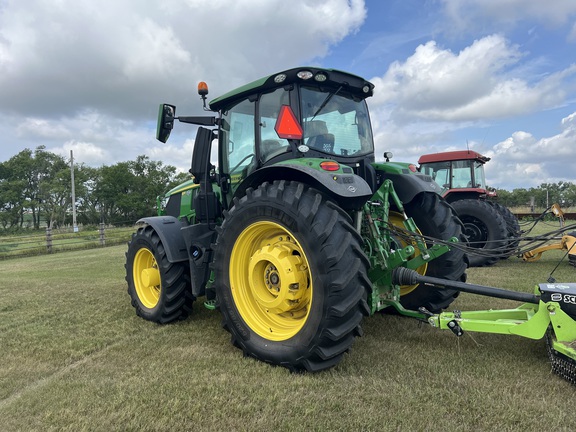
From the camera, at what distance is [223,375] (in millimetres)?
2709

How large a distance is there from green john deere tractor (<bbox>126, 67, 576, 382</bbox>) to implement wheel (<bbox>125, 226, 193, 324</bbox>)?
0.04 ft

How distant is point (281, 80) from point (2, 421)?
3092 mm

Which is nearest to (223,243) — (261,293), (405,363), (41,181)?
(261,293)

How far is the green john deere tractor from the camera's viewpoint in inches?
105

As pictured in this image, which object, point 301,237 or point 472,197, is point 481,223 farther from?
point 301,237

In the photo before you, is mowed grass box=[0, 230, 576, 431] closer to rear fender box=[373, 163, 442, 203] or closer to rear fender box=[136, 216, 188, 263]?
rear fender box=[136, 216, 188, 263]

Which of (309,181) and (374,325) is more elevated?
(309,181)

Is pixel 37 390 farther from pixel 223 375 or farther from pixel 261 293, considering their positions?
pixel 261 293

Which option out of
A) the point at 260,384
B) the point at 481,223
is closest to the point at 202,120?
the point at 260,384

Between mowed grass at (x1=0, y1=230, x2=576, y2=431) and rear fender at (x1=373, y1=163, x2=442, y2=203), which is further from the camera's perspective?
rear fender at (x1=373, y1=163, x2=442, y2=203)

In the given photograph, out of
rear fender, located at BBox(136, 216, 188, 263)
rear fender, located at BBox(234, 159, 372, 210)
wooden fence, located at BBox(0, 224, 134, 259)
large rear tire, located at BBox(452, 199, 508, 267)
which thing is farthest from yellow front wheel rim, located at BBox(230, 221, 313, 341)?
wooden fence, located at BBox(0, 224, 134, 259)

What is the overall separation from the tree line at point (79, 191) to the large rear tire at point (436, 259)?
40.9 m

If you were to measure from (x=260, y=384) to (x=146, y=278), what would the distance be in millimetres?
2217

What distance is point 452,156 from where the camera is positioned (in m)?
9.61
